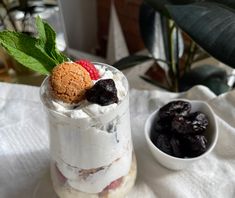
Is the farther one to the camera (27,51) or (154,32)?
(154,32)

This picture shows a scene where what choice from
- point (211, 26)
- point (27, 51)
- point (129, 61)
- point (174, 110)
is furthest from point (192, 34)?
point (129, 61)

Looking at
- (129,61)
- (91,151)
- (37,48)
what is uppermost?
(37,48)

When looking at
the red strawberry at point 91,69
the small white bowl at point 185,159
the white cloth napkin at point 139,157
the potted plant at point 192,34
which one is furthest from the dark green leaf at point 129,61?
the red strawberry at point 91,69

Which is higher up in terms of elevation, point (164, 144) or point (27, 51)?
point (27, 51)

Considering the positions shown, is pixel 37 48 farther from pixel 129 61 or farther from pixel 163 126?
pixel 129 61

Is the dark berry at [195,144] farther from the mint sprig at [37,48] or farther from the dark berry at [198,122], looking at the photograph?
the mint sprig at [37,48]

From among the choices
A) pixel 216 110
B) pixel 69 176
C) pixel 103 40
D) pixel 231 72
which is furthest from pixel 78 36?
pixel 69 176
